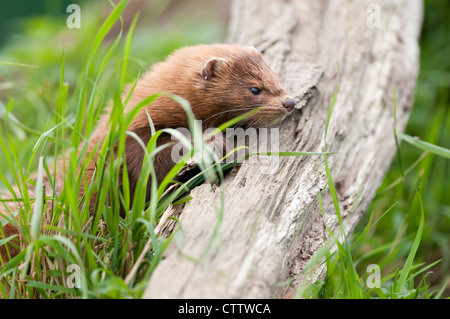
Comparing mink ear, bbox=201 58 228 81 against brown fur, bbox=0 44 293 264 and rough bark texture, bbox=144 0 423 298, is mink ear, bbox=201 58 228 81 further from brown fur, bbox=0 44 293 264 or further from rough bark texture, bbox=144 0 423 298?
rough bark texture, bbox=144 0 423 298

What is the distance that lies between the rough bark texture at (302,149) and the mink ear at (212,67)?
0.63 m

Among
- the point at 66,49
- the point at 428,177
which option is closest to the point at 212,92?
the point at 428,177

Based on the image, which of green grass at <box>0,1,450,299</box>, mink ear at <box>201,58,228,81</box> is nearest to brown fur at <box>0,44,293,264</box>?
A: mink ear at <box>201,58,228,81</box>

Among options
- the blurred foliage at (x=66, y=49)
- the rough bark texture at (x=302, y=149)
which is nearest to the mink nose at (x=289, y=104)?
the rough bark texture at (x=302, y=149)

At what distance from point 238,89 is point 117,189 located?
133 centimetres

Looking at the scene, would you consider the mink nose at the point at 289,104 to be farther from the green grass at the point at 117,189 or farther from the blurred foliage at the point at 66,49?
the blurred foliage at the point at 66,49

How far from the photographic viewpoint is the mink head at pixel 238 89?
11.2 ft

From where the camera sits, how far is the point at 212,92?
3439 mm

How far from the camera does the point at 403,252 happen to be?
165 inches

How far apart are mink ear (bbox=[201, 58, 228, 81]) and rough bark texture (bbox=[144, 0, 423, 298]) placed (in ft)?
2.06

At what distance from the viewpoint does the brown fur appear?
11.1 feet

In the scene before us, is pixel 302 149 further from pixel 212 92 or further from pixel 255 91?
pixel 212 92
